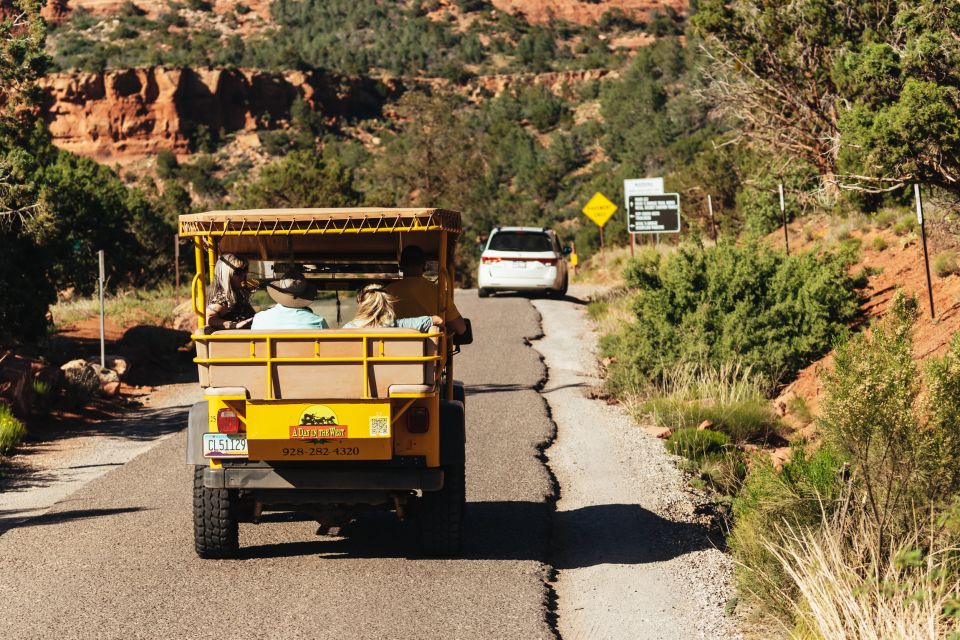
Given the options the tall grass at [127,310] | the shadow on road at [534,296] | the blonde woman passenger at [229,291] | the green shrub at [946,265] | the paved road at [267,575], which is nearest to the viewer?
the paved road at [267,575]

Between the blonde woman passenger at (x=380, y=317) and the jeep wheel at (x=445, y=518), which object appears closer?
the blonde woman passenger at (x=380, y=317)

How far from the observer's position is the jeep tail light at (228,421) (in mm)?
7449

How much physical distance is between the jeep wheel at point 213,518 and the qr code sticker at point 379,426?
1233mm

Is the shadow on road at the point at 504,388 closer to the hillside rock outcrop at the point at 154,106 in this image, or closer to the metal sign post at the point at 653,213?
the metal sign post at the point at 653,213

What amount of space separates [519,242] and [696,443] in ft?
53.8

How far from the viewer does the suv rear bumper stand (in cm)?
752

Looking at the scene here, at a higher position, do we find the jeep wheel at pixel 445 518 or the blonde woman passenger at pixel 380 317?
the blonde woman passenger at pixel 380 317

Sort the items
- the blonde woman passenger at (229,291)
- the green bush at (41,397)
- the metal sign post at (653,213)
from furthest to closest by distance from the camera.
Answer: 1. the metal sign post at (653,213)
2. the green bush at (41,397)
3. the blonde woman passenger at (229,291)

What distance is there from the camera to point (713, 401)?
14258mm

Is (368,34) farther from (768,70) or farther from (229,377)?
(229,377)

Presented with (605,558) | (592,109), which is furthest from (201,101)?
(605,558)

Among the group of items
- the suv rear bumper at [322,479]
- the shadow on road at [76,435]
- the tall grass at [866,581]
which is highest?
the suv rear bumper at [322,479]

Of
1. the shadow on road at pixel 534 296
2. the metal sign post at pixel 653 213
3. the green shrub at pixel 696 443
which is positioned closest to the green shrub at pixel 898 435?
the green shrub at pixel 696 443

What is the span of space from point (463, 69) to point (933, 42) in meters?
102
